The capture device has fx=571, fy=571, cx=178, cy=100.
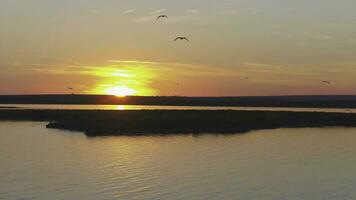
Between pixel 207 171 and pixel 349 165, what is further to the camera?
pixel 349 165

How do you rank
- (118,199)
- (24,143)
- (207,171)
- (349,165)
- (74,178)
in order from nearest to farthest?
(118,199)
(74,178)
(207,171)
(349,165)
(24,143)

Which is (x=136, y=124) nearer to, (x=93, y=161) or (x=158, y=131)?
(x=158, y=131)

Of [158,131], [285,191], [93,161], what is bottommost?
[285,191]

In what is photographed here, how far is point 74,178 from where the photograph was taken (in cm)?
3159

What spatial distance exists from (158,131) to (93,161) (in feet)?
83.8

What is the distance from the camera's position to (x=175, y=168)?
3616 cm

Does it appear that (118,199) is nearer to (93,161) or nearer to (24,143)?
(93,161)

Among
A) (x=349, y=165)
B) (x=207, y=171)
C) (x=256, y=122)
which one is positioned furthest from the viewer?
(x=256, y=122)

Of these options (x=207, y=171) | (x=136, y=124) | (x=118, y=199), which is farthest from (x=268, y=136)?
(x=118, y=199)

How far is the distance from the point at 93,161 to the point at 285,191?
15.6 metres

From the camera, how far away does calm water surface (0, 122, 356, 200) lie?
27656 millimetres

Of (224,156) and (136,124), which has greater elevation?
(136,124)

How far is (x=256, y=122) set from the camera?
265 ft

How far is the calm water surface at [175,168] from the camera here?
2766cm
